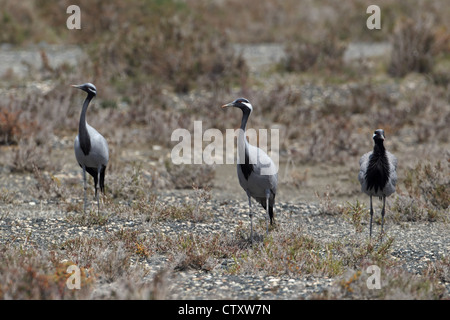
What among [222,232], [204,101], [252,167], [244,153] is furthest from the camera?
[204,101]

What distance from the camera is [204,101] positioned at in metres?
13.3

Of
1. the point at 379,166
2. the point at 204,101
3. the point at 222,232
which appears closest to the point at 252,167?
the point at 222,232

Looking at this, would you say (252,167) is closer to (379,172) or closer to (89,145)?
(379,172)

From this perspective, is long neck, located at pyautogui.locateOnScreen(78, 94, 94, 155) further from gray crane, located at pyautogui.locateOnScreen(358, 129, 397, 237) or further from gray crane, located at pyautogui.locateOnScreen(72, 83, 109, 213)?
gray crane, located at pyautogui.locateOnScreen(358, 129, 397, 237)

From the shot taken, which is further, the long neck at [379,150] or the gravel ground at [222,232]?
the long neck at [379,150]

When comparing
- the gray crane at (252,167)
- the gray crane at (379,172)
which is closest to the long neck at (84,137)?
the gray crane at (252,167)

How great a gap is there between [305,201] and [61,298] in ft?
16.4

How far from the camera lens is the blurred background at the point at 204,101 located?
31.0 feet

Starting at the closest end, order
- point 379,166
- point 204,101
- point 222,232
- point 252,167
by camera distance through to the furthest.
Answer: point 252,167, point 379,166, point 222,232, point 204,101

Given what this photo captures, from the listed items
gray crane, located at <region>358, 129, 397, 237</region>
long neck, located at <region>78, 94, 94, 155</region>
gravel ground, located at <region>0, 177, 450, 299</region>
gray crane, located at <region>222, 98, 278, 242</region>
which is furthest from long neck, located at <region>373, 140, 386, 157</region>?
long neck, located at <region>78, 94, 94, 155</region>

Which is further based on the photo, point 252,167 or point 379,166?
point 379,166

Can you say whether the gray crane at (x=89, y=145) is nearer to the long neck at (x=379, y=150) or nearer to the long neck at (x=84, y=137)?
the long neck at (x=84, y=137)

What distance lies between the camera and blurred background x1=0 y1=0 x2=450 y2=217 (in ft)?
31.0

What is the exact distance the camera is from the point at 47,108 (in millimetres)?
11867
